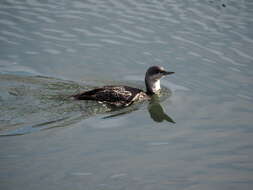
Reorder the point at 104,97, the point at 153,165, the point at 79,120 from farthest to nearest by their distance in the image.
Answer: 1. the point at 104,97
2. the point at 79,120
3. the point at 153,165

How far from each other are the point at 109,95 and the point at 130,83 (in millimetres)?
1445

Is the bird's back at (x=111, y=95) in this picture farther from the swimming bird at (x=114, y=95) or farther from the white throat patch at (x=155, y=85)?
the white throat patch at (x=155, y=85)

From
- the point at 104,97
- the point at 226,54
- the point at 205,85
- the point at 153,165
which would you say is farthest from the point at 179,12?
the point at 153,165

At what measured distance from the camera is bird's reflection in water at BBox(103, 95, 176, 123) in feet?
37.9

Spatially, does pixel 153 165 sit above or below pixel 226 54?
below

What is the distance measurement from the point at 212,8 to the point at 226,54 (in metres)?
3.16

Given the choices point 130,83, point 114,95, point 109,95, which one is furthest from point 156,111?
point 130,83

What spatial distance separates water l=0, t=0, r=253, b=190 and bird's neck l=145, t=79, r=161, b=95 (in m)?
0.31

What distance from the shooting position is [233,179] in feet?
29.4

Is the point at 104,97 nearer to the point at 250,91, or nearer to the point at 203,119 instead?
the point at 203,119

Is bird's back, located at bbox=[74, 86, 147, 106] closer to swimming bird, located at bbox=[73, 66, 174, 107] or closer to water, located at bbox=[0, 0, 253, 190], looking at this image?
swimming bird, located at bbox=[73, 66, 174, 107]

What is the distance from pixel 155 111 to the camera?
12195 millimetres

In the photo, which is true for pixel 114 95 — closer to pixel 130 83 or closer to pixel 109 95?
pixel 109 95

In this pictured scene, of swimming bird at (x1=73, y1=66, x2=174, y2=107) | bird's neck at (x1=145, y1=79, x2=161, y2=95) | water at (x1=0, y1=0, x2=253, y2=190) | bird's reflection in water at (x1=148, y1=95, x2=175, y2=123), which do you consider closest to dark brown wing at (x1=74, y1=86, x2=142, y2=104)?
swimming bird at (x1=73, y1=66, x2=174, y2=107)
